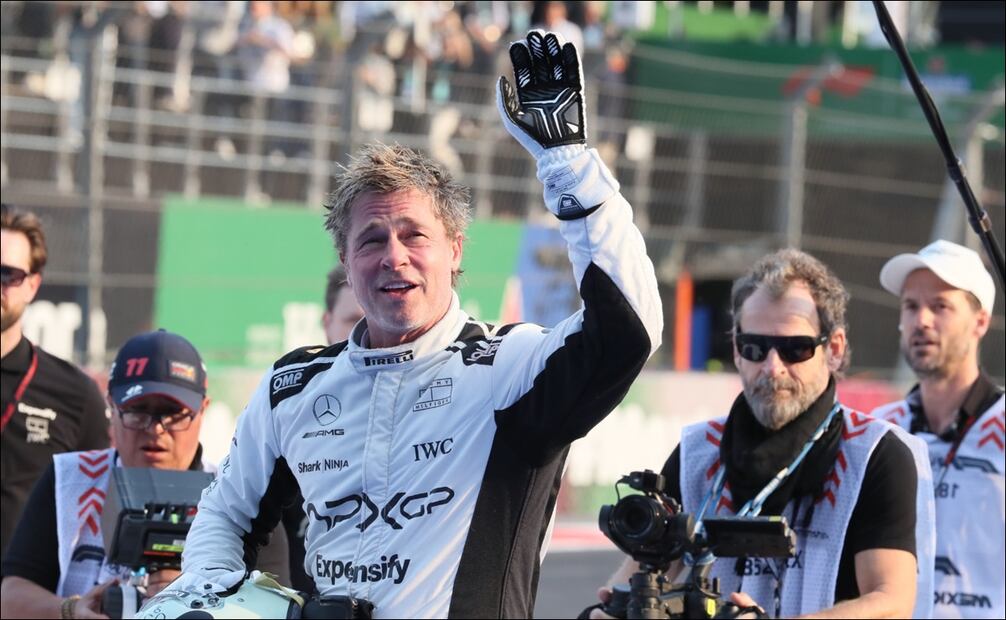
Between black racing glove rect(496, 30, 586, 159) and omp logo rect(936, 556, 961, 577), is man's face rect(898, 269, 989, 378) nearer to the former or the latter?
omp logo rect(936, 556, 961, 577)

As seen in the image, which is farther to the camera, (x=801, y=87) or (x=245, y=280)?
(x=801, y=87)

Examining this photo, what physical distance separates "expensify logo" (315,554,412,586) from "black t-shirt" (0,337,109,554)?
350 cm

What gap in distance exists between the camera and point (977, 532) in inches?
260

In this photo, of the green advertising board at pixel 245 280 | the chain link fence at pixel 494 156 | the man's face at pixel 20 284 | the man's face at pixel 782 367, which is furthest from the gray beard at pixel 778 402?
the green advertising board at pixel 245 280

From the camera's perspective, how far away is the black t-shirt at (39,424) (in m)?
6.95

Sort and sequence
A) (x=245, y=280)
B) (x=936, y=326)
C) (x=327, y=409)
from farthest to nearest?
(x=245, y=280) → (x=936, y=326) → (x=327, y=409)

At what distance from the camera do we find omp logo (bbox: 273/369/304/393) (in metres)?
4.02

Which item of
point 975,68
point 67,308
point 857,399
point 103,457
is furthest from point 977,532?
point 975,68

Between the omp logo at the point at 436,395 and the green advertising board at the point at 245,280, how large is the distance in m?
9.70

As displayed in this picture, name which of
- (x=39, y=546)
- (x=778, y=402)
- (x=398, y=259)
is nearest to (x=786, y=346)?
(x=778, y=402)

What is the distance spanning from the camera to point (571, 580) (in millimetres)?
12820

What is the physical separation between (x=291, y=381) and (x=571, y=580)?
9058mm

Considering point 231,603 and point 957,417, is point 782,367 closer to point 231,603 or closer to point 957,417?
point 957,417

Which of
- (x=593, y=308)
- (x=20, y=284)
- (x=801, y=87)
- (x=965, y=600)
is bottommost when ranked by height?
(x=965, y=600)
